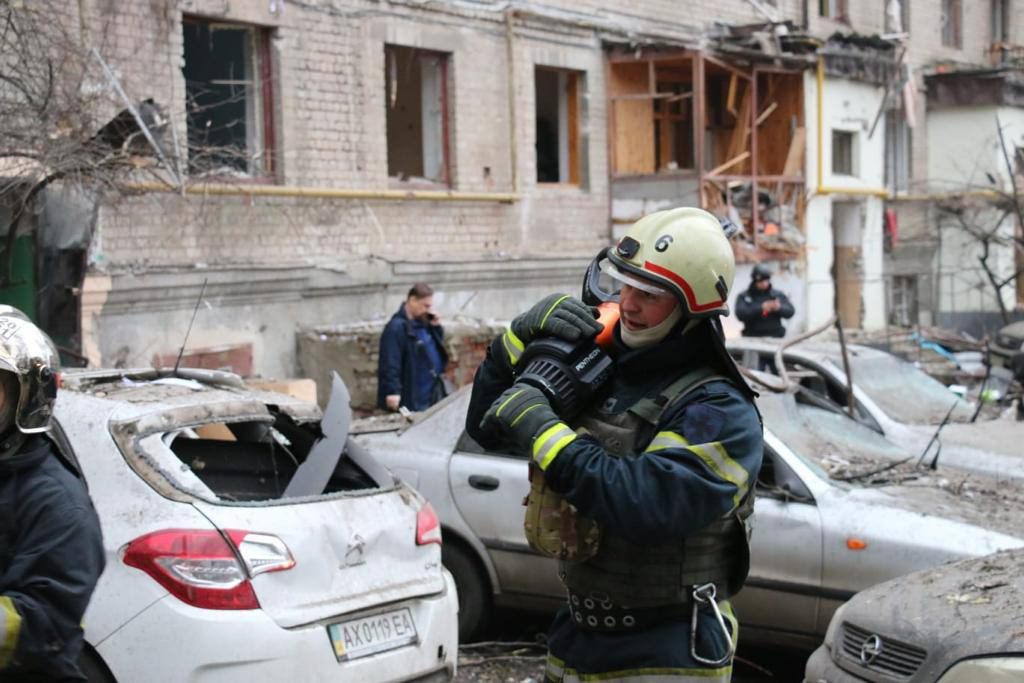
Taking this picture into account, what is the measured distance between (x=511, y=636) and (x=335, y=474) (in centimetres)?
200

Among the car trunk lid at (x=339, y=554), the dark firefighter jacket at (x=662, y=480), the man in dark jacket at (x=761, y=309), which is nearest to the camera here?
the dark firefighter jacket at (x=662, y=480)

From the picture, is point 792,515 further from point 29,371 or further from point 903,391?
point 29,371

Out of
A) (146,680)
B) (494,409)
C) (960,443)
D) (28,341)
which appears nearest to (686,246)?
(494,409)

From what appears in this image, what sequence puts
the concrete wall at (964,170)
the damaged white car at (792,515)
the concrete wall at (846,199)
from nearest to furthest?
the damaged white car at (792,515) → the concrete wall at (846,199) → the concrete wall at (964,170)

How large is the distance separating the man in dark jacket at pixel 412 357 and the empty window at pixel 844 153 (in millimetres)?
13890

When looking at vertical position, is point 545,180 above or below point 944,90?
below

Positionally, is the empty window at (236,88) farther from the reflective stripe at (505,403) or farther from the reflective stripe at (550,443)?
the reflective stripe at (550,443)

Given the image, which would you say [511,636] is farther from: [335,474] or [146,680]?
[146,680]

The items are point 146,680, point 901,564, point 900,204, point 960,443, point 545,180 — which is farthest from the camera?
point 900,204

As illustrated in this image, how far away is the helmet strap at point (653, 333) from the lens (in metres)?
2.99

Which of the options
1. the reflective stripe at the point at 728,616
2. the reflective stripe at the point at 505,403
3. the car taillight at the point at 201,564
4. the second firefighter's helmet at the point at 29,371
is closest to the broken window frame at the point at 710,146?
the car taillight at the point at 201,564

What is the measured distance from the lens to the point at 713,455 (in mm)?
2830

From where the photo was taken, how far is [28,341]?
2918 millimetres

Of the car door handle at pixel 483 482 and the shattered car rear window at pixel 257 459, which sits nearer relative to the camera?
the shattered car rear window at pixel 257 459
